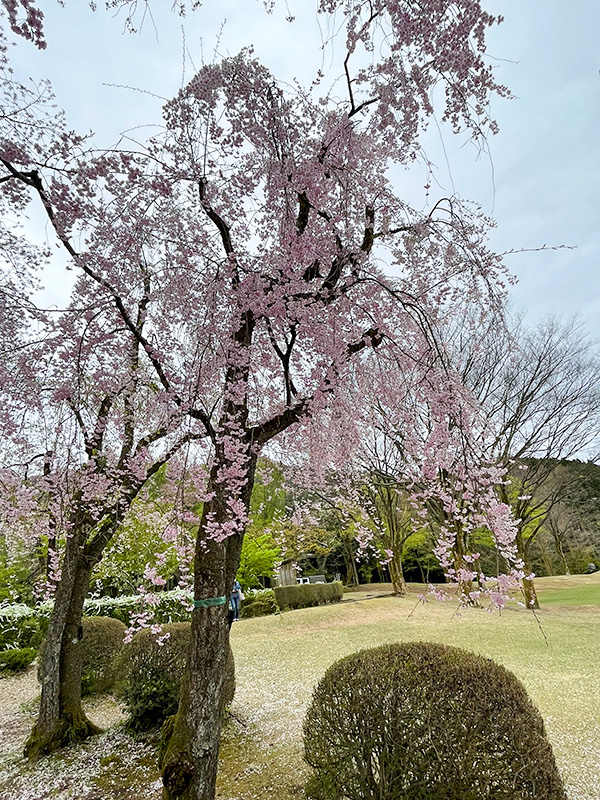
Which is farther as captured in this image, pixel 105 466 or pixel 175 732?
pixel 105 466

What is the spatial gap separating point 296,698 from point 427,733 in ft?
12.8

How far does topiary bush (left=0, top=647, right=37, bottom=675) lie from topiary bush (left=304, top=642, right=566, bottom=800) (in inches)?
333

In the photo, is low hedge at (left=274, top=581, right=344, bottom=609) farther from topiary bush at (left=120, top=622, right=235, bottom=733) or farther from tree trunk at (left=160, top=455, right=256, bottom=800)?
tree trunk at (left=160, top=455, right=256, bottom=800)

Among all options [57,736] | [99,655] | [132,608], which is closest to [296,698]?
[57,736]

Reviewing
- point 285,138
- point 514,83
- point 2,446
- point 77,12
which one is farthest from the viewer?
point 2,446

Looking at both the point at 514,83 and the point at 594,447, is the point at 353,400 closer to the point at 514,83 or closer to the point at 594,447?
the point at 514,83

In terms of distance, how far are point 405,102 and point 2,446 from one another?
194 inches

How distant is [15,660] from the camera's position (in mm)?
9000

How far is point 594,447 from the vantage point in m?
13.5

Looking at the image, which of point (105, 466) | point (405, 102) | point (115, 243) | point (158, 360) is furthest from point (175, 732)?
point (405, 102)

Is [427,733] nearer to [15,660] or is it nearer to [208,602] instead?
[208,602]

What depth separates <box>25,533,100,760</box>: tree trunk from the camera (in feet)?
15.2

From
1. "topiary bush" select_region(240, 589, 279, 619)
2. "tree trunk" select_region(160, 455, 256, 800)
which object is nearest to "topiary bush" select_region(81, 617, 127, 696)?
"tree trunk" select_region(160, 455, 256, 800)

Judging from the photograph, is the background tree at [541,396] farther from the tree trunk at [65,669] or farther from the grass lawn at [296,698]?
the tree trunk at [65,669]
